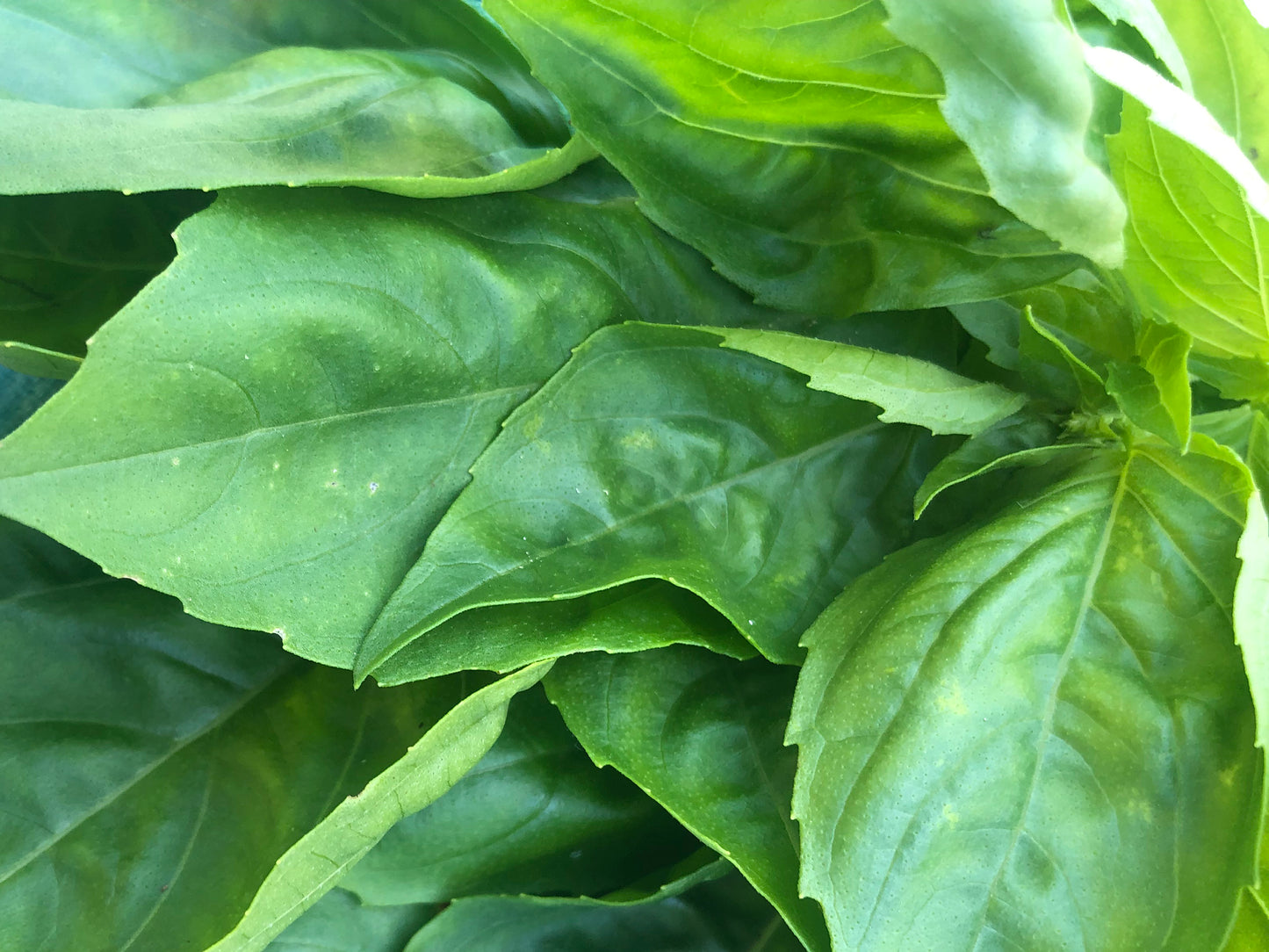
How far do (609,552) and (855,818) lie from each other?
0.13 m

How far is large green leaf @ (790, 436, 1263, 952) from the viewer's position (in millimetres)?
357

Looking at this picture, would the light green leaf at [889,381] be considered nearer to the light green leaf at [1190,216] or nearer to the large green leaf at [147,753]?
the light green leaf at [1190,216]

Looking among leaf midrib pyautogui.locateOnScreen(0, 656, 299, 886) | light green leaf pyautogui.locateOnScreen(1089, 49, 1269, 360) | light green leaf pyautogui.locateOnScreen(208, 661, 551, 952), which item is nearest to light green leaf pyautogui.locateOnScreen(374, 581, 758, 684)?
light green leaf pyautogui.locateOnScreen(208, 661, 551, 952)

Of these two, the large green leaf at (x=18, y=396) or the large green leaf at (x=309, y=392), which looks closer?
the large green leaf at (x=309, y=392)

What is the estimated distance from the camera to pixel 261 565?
1.13 ft

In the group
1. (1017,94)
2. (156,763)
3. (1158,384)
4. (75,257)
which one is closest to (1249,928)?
(1158,384)

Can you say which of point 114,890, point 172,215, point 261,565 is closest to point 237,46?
point 172,215

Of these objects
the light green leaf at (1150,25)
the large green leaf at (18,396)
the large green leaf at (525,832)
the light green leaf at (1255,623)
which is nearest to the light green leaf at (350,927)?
the large green leaf at (525,832)

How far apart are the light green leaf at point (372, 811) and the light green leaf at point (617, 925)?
0.11m

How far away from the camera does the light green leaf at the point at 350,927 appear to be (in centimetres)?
46

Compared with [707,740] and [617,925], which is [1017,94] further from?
[617,925]

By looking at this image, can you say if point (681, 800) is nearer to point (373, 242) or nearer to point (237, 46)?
point (373, 242)

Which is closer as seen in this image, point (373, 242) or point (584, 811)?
point (373, 242)

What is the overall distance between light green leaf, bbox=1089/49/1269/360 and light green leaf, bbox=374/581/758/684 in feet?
0.72
